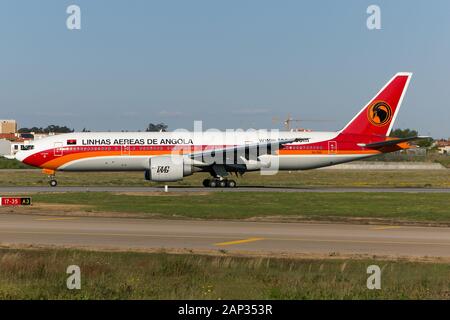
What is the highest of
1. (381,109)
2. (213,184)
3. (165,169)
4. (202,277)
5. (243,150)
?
(381,109)

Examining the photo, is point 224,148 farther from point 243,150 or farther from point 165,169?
point 165,169

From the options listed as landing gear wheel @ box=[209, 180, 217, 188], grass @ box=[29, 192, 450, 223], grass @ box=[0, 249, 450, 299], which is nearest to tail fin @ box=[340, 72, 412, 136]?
landing gear wheel @ box=[209, 180, 217, 188]

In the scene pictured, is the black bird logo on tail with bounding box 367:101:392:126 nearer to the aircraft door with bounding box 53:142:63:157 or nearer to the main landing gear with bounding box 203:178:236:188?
the main landing gear with bounding box 203:178:236:188

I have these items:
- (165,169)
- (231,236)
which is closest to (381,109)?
(165,169)

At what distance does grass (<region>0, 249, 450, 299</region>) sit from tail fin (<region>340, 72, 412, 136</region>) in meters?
37.7

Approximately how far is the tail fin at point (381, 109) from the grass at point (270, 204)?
1194 centimetres

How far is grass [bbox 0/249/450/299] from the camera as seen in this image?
14797 millimetres

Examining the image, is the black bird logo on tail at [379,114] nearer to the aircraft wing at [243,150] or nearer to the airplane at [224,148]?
the airplane at [224,148]

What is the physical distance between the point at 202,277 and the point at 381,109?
4191cm

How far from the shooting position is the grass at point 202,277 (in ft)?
48.5

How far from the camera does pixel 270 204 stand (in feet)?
127

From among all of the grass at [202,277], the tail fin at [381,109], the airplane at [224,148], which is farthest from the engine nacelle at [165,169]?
the grass at [202,277]

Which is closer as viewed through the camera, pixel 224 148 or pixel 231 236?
pixel 231 236
